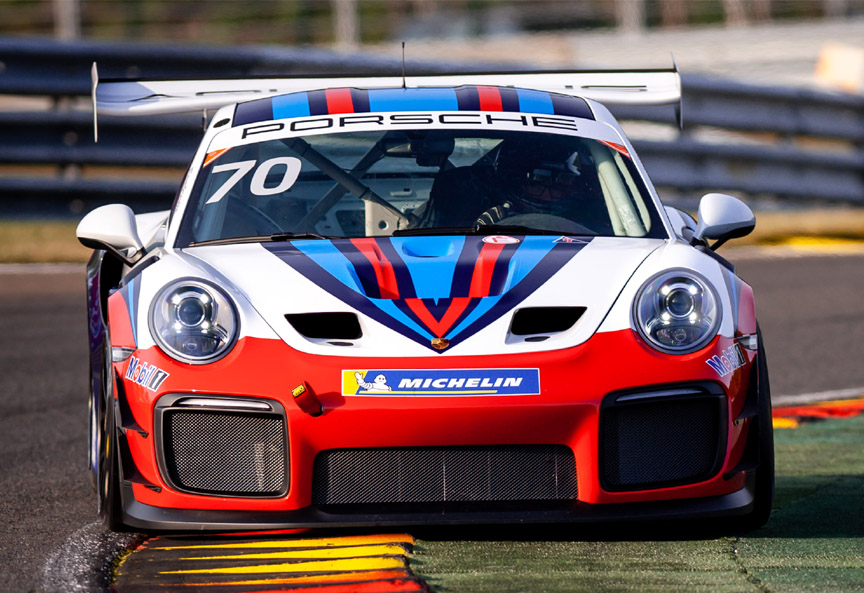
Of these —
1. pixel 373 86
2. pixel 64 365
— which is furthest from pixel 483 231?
pixel 64 365

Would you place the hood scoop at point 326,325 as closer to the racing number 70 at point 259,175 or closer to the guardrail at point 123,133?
the racing number 70 at point 259,175

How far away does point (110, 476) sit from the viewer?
155 inches

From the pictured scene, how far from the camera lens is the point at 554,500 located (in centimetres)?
373

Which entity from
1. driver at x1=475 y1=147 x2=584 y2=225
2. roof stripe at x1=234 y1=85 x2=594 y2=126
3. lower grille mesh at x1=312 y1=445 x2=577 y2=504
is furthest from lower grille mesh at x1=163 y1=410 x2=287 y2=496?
roof stripe at x1=234 y1=85 x2=594 y2=126

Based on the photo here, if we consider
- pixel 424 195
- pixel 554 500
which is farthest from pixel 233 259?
pixel 554 500

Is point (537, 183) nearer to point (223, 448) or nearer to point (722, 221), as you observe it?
point (722, 221)

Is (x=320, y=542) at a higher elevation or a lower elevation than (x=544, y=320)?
lower

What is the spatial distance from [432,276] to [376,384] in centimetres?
38

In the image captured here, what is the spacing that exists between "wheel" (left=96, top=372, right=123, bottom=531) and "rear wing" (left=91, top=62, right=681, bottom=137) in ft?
5.56

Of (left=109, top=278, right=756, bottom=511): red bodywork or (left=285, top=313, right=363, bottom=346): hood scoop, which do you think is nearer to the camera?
(left=109, top=278, right=756, bottom=511): red bodywork

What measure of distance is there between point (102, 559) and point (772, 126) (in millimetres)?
10974

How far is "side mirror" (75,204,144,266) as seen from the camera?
461cm

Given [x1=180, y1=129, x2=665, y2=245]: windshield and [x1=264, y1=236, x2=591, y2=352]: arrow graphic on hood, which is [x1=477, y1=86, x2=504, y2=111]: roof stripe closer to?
[x1=180, y1=129, x2=665, y2=245]: windshield

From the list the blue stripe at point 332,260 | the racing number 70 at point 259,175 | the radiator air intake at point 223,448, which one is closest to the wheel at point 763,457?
the blue stripe at point 332,260
